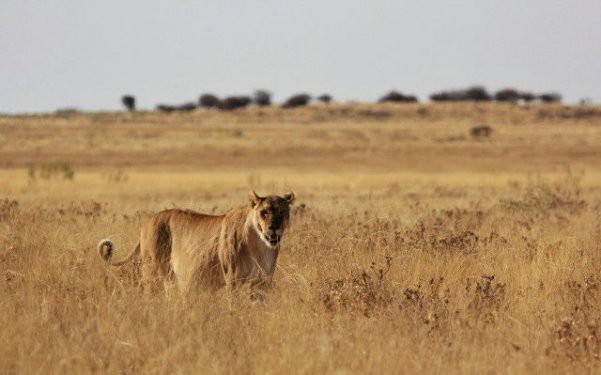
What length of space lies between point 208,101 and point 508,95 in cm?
3944

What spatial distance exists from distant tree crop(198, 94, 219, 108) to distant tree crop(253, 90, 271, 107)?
5039 mm

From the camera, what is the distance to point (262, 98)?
386 feet

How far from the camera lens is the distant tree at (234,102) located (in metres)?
110

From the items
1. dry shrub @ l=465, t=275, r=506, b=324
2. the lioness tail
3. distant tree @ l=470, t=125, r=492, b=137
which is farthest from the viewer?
distant tree @ l=470, t=125, r=492, b=137

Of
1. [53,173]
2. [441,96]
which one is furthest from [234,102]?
[53,173]

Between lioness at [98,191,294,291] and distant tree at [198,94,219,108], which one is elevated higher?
lioness at [98,191,294,291]

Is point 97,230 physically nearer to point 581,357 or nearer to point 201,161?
point 581,357

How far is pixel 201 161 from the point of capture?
4891 centimetres

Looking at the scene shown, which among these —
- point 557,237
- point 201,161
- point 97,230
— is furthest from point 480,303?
point 201,161

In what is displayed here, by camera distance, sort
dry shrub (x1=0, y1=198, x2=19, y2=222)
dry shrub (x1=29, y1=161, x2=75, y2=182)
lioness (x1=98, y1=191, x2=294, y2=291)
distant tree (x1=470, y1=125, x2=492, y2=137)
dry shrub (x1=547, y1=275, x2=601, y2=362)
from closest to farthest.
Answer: dry shrub (x1=547, y1=275, x2=601, y2=362) < lioness (x1=98, y1=191, x2=294, y2=291) < dry shrub (x1=0, y1=198, x2=19, y2=222) < dry shrub (x1=29, y1=161, x2=75, y2=182) < distant tree (x1=470, y1=125, x2=492, y2=137)

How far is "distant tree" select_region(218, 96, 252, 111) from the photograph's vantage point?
10975cm

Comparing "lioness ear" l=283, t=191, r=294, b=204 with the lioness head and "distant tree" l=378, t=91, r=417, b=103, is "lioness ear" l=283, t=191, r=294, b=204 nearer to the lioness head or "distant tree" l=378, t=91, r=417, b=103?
the lioness head

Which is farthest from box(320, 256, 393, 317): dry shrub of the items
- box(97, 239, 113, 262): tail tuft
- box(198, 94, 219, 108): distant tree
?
box(198, 94, 219, 108): distant tree

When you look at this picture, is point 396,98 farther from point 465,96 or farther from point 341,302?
point 341,302
